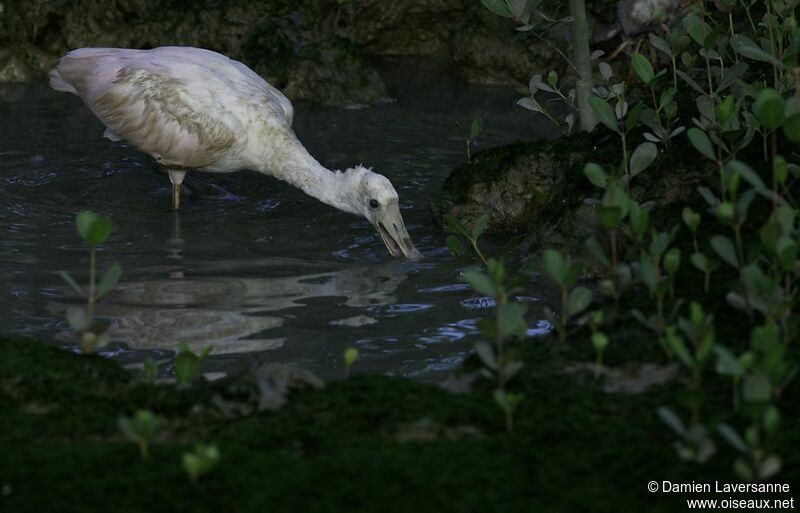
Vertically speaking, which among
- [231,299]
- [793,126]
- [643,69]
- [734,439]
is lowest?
[231,299]

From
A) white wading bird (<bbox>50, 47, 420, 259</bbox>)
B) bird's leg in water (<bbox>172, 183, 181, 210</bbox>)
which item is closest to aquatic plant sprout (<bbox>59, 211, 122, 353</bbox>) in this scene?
white wading bird (<bbox>50, 47, 420, 259</bbox>)

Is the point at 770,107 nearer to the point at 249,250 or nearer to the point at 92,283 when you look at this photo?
the point at 92,283

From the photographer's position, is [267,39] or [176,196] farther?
[267,39]

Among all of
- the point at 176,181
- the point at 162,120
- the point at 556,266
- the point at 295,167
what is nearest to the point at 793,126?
the point at 556,266

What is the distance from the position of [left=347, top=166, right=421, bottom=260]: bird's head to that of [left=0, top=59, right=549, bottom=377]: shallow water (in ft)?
0.37

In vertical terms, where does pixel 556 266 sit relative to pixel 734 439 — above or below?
above

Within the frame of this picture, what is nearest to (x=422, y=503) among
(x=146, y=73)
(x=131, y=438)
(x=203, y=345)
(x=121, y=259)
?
(x=131, y=438)

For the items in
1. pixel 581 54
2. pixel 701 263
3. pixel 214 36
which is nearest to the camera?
pixel 701 263

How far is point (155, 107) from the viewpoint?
765 centimetres

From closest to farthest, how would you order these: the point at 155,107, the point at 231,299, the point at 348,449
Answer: the point at 348,449 → the point at 231,299 → the point at 155,107

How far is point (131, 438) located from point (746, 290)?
1753 mm

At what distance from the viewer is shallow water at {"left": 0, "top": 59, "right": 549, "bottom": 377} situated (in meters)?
5.17

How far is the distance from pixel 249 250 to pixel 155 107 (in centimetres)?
151

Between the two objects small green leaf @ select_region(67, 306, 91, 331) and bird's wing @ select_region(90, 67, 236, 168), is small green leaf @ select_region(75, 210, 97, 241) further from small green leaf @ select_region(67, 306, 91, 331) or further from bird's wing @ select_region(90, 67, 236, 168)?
bird's wing @ select_region(90, 67, 236, 168)
